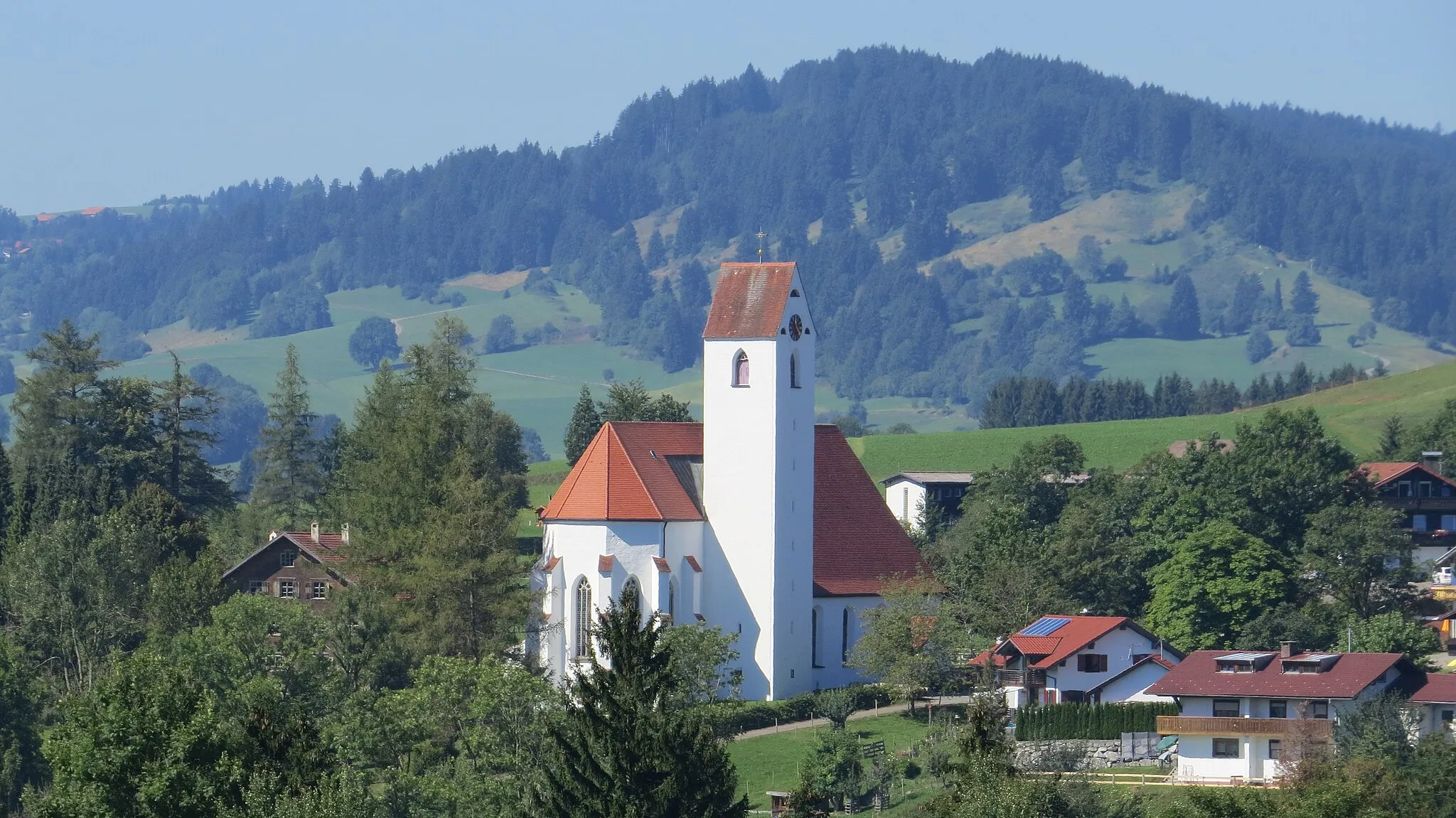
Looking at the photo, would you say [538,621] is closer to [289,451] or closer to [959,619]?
[959,619]

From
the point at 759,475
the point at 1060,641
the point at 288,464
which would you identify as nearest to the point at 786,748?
the point at 1060,641

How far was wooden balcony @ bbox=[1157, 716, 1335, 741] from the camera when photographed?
52750 millimetres

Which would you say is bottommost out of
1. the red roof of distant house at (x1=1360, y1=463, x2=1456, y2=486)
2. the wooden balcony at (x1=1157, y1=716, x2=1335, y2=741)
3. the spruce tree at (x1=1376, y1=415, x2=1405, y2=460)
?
the wooden balcony at (x1=1157, y1=716, x2=1335, y2=741)

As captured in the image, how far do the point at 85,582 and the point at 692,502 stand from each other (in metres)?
20.5

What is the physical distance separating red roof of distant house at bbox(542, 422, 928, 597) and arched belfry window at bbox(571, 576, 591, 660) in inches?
82.8

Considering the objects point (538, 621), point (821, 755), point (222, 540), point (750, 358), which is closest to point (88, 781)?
point (821, 755)

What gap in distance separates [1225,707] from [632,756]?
21022 millimetres

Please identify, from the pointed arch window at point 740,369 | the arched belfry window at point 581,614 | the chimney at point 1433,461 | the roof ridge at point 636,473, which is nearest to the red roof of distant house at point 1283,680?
the roof ridge at point 636,473

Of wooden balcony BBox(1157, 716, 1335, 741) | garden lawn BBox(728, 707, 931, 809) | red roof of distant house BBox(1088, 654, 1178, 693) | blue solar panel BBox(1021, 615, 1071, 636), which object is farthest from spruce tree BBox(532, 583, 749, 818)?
blue solar panel BBox(1021, 615, 1071, 636)

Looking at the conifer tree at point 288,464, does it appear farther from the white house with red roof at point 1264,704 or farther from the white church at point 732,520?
the white house with red roof at point 1264,704

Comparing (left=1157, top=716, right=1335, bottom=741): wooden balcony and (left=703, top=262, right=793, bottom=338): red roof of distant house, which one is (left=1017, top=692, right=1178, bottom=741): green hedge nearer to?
(left=1157, top=716, right=1335, bottom=741): wooden balcony

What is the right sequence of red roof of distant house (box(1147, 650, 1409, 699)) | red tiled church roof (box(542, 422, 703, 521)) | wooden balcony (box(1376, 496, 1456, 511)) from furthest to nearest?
wooden balcony (box(1376, 496, 1456, 511)) → red tiled church roof (box(542, 422, 703, 521)) → red roof of distant house (box(1147, 650, 1409, 699))

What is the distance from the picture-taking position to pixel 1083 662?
208 ft

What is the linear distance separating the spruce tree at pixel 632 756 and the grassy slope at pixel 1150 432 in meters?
81.8
